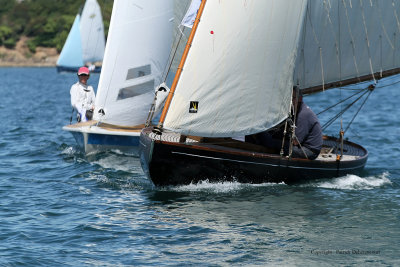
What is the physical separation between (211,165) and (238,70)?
192 centimetres

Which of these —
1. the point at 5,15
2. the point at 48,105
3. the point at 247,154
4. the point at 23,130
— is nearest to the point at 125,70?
the point at 247,154

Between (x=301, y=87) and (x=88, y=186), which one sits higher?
(x=301, y=87)

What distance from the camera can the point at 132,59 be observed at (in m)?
18.3

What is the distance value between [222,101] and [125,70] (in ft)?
17.5

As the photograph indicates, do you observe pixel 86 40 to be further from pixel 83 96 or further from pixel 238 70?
pixel 238 70

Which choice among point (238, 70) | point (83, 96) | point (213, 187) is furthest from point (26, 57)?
point (238, 70)

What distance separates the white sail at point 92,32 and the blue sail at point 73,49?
20.4 inches

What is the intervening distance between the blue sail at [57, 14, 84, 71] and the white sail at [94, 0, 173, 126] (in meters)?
48.1

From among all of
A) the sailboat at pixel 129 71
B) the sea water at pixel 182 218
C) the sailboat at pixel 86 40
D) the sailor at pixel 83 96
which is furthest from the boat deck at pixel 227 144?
the sailboat at pixel 86 40

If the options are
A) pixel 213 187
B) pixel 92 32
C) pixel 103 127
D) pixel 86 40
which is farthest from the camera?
pixel 92 32

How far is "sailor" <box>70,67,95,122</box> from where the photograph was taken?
19016 millimetres

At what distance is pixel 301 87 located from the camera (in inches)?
649

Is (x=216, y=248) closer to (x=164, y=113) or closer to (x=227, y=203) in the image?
(x=227, y=203)

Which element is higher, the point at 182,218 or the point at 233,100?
the point at 233,100
